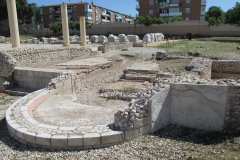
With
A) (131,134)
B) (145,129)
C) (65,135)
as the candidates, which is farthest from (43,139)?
(145,129)

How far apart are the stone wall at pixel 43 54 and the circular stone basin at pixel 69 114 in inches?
268

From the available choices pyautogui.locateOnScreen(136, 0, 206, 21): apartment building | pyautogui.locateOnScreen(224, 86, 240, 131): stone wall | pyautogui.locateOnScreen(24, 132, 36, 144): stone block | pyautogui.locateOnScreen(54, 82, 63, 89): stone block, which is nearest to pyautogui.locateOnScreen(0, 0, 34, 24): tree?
pyautogui.locateOnScreen(136, 0, 206, 21): apartment building

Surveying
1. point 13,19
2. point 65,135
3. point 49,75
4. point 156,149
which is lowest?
point 156,149

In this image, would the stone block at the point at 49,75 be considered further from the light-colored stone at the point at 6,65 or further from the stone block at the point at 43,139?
the stone block at the point at 43,139

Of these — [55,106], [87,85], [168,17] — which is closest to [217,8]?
[168,17]

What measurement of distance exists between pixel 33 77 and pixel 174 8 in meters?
54.4

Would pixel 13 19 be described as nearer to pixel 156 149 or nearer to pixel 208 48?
pixel 156 149

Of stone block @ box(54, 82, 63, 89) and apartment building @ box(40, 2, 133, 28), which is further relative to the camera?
apartment building @ box(40, 2, 133, 28)

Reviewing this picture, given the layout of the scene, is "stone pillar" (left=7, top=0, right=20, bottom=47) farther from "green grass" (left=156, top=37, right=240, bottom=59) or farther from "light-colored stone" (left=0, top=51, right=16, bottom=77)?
"green grass" (left=156, top=37, right=240, bottom=59)

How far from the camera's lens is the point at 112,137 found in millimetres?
4305

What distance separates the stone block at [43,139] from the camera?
13.8 ft

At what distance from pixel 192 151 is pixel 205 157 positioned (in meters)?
0.30

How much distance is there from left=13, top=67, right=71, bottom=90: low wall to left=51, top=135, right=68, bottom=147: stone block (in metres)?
4.60

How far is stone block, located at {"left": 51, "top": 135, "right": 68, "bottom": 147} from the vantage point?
4.15 metres
